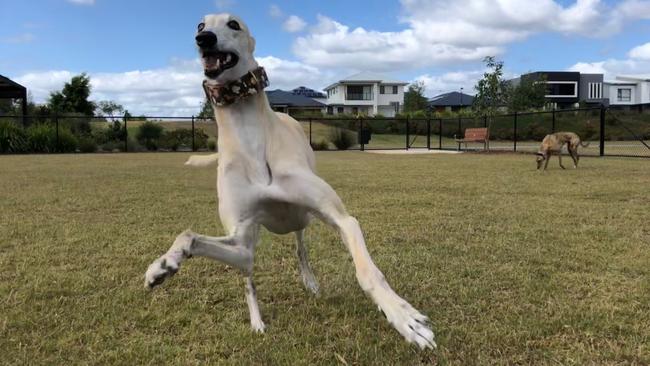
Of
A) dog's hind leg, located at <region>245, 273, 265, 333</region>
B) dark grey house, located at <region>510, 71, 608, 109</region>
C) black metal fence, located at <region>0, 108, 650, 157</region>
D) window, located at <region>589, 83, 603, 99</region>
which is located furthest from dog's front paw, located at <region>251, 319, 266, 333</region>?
window, located at <region>589, 83, 603, 99</region>

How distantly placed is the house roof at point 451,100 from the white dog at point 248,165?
80.1 metres

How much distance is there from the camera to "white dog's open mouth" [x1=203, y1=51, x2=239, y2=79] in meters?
2.65

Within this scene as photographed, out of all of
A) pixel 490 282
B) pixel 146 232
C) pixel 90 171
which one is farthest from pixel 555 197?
pixel 90 171

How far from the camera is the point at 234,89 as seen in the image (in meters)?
2.76

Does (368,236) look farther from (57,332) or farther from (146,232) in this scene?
(57,332)

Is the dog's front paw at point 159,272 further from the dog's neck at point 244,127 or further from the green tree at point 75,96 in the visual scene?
the green tree at point 75,96

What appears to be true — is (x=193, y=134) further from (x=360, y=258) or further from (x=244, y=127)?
(x=360, y=258)

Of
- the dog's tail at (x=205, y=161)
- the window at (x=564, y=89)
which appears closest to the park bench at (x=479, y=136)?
the dog's tail at (x=205, y=161)

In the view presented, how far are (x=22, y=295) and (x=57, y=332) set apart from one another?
80 cm

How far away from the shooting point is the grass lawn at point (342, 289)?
2.88 m

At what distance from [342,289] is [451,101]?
8331 cm

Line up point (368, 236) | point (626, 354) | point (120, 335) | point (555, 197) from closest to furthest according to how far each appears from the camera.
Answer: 1. point (626, 354)
2. point (120, 335)
3. point (368, 236)
4. point (555, 197)

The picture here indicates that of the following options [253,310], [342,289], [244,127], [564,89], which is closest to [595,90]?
[564,89]

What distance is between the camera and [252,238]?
9.36ft
